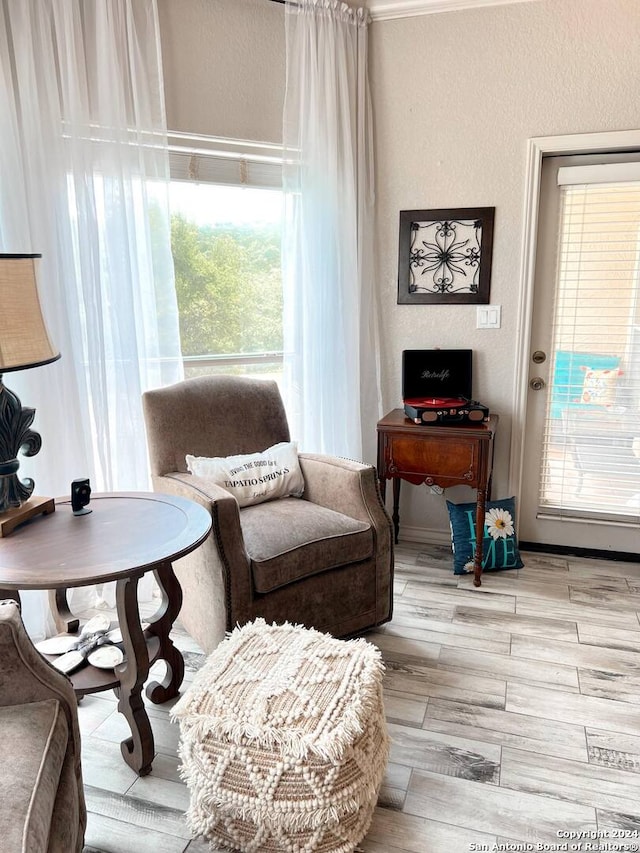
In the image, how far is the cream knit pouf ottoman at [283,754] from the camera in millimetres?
1355

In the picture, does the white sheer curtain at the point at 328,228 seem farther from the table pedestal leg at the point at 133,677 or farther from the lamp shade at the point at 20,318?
the table pedestal leg at the point at 133,677

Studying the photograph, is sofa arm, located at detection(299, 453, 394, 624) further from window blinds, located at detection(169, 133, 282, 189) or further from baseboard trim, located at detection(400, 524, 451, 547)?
window blinds, located at detection(169, 133, 282, 189)

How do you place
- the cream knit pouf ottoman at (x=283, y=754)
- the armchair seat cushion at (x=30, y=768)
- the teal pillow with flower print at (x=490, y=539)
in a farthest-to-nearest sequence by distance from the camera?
1. the teal pillow with flower print at (x=490, y=539)
2. the cream knit pouf ottoman at (x=283, y=754)
3. the armchair seat cushion at (x=30, y=768)

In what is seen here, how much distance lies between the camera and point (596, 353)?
2900 millimetres

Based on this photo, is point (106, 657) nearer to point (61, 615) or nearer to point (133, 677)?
point (133, 677)

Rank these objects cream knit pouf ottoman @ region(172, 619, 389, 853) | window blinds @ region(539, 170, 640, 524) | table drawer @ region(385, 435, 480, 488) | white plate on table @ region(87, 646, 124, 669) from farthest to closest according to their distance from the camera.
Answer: window blinds @ region(539, 170, 640, 524)
table drawer @ region(385, 435, 480, 488)
white plate on table @ region(87, 646, 124, 669)
cream knit pouf ottoman @ region(172, 619, 389, 853)

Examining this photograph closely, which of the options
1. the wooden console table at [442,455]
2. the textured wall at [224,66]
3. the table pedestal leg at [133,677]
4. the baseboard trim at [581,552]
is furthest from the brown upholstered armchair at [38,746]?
the baseboard trim at [581,552]

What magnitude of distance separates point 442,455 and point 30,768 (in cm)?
203

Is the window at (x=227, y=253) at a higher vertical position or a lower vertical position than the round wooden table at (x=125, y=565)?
higher

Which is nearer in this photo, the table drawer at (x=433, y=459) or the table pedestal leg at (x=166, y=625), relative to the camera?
the table pedestal leg at (x=166, y=625)

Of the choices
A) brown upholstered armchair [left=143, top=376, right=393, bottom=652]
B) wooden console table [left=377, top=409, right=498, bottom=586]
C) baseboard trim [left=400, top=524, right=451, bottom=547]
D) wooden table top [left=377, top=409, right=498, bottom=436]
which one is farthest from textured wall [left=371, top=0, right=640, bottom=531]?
brown upholstered armchair [left=143, top=376, right=393, bottom=652]

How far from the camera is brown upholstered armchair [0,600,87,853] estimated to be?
1.02m

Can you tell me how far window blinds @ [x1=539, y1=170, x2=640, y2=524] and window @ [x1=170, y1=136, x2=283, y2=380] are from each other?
1.41m

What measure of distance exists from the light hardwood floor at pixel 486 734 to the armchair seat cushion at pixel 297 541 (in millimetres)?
461
